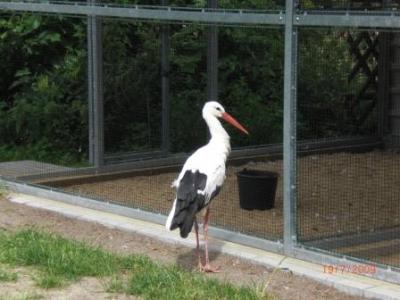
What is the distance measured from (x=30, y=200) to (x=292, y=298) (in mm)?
3726

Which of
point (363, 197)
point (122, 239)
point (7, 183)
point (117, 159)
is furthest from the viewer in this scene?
point (117, 159)

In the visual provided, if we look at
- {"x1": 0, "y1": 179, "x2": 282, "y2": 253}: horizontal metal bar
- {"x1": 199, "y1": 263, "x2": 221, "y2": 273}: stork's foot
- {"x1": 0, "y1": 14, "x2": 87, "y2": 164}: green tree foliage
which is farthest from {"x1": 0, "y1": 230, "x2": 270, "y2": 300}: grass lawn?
{"x1": 0, "y1": 14, "x2": 87, "y2": 164}: green tree foliage

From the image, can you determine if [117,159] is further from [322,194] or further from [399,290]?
[399,290]

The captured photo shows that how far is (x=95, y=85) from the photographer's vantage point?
877 cm

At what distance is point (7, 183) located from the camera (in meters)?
8.59

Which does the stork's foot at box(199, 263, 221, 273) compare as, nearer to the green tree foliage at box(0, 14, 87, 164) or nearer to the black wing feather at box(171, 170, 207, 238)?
the black wing feather at box(171, 170, 207, 238)

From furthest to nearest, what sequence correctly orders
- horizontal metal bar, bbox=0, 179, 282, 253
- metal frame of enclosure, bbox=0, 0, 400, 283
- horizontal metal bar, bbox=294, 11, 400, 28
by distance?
horizontal metal bar, bbox=0, 179, 282, 253 → metal frame of enclosure, bbox=0, 0, 400, 283 → horizontal metal bar, bbox=294, 11, 400, 28

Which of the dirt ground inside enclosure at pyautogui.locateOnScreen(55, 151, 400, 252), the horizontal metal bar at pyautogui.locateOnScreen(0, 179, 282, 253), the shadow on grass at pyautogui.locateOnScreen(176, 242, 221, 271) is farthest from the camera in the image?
the dirt ground inside enclosure at pyautogui.locateOnScreen(55, 151, 400, 252)

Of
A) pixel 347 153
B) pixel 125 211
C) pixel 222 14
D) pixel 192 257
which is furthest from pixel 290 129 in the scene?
pixel 347 153

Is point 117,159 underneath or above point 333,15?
underneath

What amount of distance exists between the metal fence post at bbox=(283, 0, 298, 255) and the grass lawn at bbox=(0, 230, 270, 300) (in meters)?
0.76

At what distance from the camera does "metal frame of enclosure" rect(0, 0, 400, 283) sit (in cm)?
532

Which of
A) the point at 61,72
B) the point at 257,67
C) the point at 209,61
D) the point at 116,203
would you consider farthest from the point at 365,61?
the point at 116,203

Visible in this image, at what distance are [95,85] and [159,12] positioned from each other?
84.2 inches
